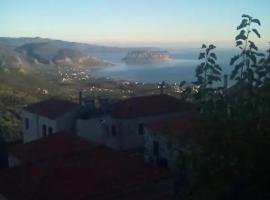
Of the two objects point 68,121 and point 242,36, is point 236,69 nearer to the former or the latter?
point 242,36

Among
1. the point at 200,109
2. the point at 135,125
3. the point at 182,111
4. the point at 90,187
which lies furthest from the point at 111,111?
the point at 200,109

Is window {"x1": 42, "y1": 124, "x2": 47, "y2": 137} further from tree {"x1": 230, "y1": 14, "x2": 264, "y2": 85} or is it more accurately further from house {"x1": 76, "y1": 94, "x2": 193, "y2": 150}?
tree {"x1": 230, "y1": 14, "x2": 264, "y2": 85}

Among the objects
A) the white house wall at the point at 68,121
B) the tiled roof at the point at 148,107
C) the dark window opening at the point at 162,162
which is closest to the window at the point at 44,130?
the white house wall at the point at 68,121

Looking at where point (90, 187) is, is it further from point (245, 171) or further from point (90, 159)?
point (245, 171)

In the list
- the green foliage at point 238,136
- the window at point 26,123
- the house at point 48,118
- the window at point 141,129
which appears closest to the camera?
the green foliage at point 238,136

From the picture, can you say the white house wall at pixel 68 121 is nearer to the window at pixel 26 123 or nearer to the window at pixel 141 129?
the window at pixel 141 129

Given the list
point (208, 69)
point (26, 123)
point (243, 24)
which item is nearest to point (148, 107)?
point (26, 123)

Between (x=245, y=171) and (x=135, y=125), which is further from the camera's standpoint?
(x=135, y=125)
